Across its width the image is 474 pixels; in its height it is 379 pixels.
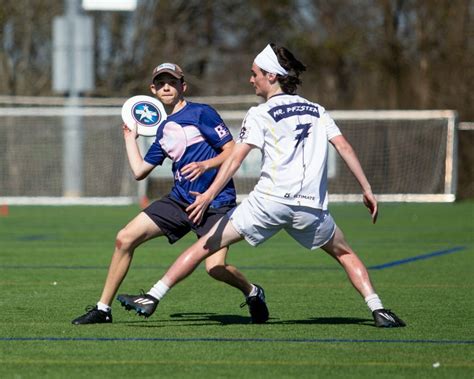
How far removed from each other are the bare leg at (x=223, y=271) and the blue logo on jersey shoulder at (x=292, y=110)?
135 cm

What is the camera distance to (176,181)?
907 centimetres

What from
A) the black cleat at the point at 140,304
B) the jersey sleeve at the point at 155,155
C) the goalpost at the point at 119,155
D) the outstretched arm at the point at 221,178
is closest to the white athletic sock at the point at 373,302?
the outstretched arm at the point at 221,178

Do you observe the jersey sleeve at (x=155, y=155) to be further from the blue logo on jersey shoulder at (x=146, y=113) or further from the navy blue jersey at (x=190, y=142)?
the blue logo on jersey shoulder at (x=146, y=113)

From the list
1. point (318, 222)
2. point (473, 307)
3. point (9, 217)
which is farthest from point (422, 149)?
point (318, 222)

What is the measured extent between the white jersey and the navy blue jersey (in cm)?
79

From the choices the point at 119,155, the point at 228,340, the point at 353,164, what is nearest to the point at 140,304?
the point at 228,340

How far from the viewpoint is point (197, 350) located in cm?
762

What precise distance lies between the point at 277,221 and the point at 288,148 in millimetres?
483

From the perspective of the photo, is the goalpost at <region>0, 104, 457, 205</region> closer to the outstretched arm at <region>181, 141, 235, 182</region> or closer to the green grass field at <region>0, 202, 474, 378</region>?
the green grass field at <region>0, 202, 474, 378</region>

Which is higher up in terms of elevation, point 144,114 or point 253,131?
point 253,131

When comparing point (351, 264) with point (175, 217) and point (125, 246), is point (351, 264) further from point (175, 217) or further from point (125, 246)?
point (125, 246)

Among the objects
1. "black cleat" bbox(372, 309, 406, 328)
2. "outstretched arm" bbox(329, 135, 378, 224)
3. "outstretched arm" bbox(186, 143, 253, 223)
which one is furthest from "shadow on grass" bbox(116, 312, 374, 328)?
"outstretched arm" bbox(186, 143, 253, 223)

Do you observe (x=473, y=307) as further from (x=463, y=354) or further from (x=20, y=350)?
(x=20, y=350)

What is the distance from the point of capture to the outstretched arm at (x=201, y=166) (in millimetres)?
8133
